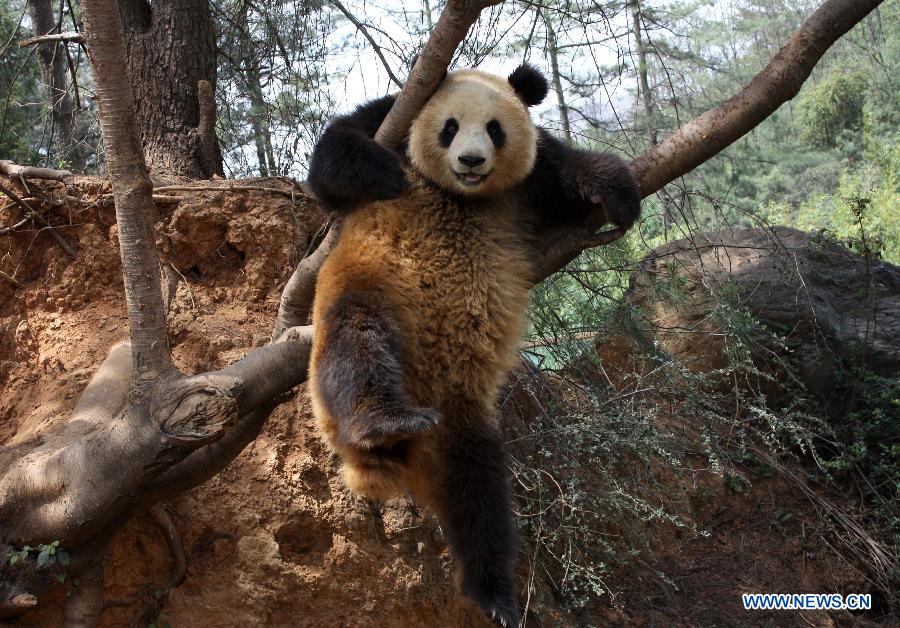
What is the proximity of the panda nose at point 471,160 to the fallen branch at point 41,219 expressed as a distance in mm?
2434

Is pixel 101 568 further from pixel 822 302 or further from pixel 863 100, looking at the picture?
pixel 863 100

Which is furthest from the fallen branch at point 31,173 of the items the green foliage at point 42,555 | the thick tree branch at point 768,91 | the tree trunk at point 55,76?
the thick tree branch at point 768,91

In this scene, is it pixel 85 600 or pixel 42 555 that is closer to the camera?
pixel 42 555

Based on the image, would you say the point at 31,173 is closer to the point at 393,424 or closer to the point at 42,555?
the point at 42,555

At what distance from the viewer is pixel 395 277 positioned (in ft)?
10.9

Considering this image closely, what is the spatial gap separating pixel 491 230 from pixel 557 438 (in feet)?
5.59

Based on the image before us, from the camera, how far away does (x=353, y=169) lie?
10.6 ft

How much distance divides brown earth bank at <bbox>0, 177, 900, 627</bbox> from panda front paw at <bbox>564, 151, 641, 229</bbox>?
5.33ft

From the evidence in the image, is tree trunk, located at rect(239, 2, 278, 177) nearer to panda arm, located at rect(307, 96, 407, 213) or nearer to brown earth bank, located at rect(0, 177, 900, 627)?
brown earth bank, located at rect(0, 177, 900, 627)

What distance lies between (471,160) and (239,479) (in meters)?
2.07

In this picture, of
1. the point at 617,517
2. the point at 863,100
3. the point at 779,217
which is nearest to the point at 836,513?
the point at 617,517

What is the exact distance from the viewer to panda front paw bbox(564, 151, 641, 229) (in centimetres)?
336

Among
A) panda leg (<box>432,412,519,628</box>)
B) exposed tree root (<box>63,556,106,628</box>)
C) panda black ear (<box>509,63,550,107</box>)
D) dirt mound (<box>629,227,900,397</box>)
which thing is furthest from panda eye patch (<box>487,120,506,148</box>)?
dirt mound (<box>629,227,900,397</box>)

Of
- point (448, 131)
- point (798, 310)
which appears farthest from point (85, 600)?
point (798, 310)
